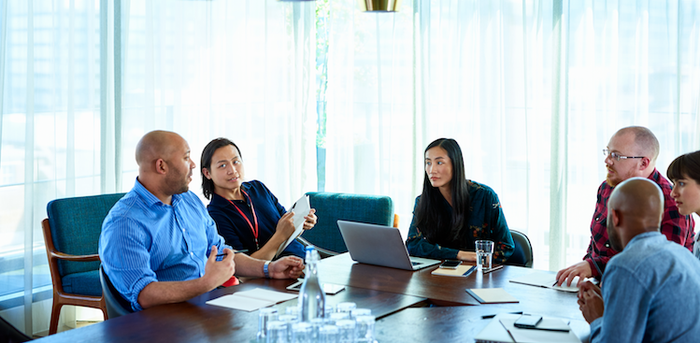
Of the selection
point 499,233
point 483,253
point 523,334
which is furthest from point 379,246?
point 523,334

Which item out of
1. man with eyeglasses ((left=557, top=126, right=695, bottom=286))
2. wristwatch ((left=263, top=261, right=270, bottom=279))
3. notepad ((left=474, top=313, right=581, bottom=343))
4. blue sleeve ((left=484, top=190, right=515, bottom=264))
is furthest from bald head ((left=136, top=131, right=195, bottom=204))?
man with eyeglasses ((left=557, top=126, right=695, bottom=286))

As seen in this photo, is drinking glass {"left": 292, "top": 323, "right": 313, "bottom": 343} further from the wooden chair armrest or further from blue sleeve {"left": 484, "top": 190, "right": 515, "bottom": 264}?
the wooden chair armrest

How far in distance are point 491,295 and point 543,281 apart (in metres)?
0.32

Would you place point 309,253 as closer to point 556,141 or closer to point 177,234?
point 177,234

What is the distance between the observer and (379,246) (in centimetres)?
273

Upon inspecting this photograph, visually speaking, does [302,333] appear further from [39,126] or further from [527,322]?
A: [39,126]

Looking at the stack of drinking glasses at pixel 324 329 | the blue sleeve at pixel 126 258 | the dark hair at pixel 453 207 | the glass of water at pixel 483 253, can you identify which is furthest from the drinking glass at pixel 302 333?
the dark hair at pixel 453 207

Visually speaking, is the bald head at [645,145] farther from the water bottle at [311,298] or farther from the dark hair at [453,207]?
the water bottle at [311,298]

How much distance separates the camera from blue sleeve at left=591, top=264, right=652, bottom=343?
1417 mm

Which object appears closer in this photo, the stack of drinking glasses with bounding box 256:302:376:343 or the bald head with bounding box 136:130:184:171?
the stack of drinking glasses with bounding box 256:302:376:343

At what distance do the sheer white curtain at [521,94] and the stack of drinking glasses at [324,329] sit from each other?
2.99 metres

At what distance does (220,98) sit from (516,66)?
228 cm

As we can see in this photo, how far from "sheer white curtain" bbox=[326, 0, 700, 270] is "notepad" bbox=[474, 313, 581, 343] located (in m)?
2.60

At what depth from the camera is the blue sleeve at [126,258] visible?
7.38 ft
